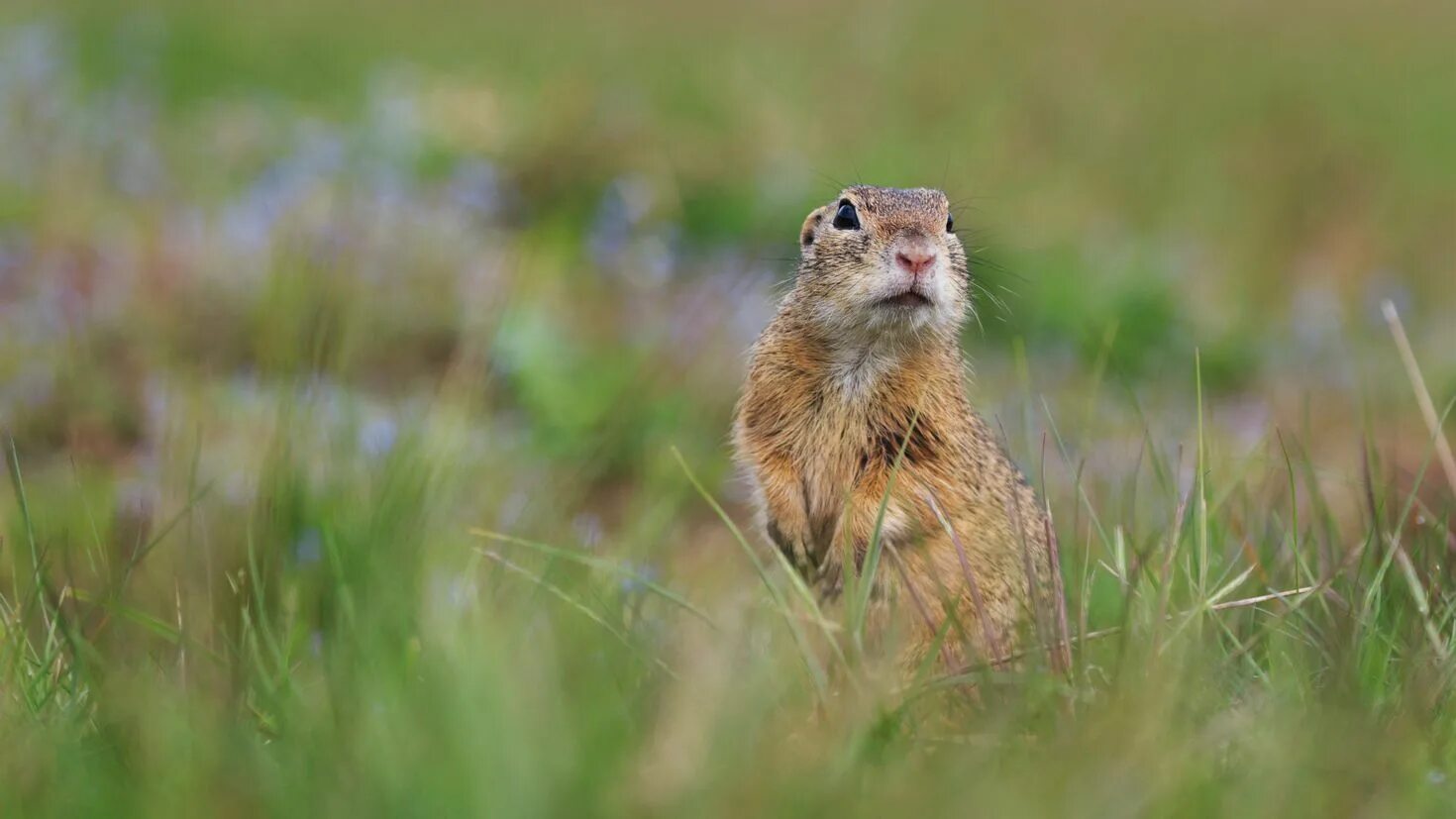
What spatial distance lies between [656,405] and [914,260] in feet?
7.18

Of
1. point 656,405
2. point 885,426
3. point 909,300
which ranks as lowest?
point 656,405

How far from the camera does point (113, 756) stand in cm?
235

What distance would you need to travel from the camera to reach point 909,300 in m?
3.49

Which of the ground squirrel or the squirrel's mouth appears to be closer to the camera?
the ground squirrel

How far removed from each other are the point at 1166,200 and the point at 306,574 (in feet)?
22.3

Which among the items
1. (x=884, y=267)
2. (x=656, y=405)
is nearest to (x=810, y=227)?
(x=884, y=267)

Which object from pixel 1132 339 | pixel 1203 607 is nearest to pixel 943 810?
pixel 1203 607

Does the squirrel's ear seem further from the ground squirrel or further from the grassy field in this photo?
the grassy field

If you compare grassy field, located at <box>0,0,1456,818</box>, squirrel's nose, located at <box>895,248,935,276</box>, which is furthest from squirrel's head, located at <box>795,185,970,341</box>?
grassy field, located at <box>0,0,1456,818</box>

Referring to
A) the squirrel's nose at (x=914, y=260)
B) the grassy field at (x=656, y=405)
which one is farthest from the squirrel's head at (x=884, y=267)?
the grassy field at (x=656, y=405)

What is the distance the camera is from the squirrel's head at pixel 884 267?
347 cm

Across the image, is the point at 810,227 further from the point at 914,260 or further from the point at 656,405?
the point at 656,405

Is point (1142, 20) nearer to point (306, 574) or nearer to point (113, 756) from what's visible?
point (306, 574)

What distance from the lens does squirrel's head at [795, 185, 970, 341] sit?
347 cm
